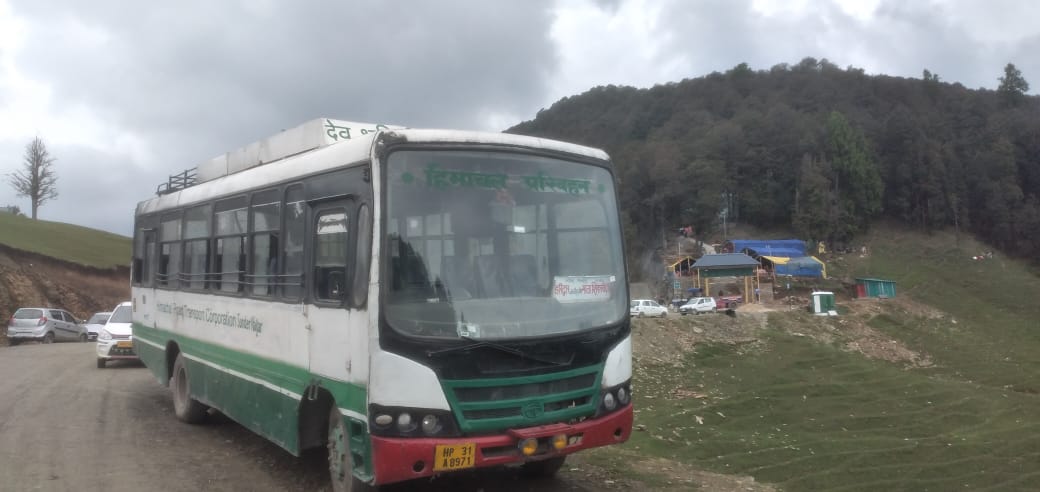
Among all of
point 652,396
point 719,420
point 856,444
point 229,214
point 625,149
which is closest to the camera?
point 229,214

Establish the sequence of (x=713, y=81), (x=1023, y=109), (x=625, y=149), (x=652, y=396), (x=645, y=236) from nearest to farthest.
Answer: (x=652, y=396) → (x=645, y=236) → (x=625, y=149) → (x=1023, y=109) → (x=713, y=81)

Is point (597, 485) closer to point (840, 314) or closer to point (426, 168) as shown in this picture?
point (426, 168)

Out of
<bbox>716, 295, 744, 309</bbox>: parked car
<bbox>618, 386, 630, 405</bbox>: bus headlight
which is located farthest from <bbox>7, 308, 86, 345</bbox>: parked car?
<bbox>716, 295, 744, 309</bbox>: parked car

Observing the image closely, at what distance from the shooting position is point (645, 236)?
3873 inches

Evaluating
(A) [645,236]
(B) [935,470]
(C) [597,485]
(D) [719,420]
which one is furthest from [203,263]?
(A) [645,236]

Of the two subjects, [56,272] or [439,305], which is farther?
[56,272]

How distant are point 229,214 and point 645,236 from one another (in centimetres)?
9206

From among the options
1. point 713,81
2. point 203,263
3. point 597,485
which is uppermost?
point 713,81

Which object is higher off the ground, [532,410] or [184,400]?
[532,410]

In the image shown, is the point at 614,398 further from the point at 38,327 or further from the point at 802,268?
the point at 802,268

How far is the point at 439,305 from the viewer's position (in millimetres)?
5465

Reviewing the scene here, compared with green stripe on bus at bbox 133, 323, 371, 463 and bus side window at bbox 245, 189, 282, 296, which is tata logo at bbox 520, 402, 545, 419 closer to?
green stripe on bus at bbox 133, 323, 371, 463

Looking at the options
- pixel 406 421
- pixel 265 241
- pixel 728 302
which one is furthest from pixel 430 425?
pixel 728 302

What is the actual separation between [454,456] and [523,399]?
0.66 metres
